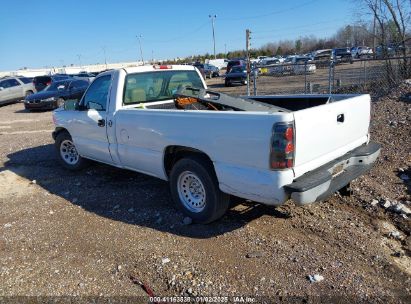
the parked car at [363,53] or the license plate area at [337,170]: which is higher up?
the parked car at [363,53]

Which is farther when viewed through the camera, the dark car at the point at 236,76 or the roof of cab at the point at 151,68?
the dark car at the point at 236,76

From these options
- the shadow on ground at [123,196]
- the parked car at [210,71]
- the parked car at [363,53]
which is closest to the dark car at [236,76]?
the parked car at [363,53]

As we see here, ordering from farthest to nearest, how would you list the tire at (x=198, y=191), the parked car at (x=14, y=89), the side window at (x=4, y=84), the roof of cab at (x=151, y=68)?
the side window at (x=4, y=84)
the parked car at (x=14, y=89)
the roof of cab at (x=151, y=68)
the tire at (x=198, y=191)

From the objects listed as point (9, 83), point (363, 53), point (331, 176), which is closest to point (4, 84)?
point (9, 83)

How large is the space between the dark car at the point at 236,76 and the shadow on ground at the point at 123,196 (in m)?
20.5

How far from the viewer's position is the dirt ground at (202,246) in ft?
11.0

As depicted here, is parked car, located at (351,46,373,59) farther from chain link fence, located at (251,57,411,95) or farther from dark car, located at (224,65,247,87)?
dark car, located at (224,65,247,87)

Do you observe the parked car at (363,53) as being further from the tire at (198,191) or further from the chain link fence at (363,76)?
the tire at (198,191)

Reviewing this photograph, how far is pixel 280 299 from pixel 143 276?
1.33 meters

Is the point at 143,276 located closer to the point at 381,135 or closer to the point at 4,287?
the point at 4,287

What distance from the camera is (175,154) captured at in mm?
4746

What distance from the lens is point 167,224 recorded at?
4.65 metres

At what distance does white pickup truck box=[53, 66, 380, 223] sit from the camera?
3516 mm

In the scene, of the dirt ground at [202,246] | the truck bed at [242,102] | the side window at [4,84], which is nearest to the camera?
the dirt ground at [202,246]
